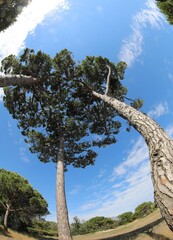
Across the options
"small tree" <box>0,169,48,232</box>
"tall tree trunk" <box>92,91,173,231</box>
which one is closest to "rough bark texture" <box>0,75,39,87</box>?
"tall tree trunk" <box>92,91,173,231</box>

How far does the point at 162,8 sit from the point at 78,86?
8548 mm

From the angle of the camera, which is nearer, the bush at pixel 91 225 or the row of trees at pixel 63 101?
the row of trees at pixel 63 101

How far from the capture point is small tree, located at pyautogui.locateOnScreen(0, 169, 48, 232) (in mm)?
27141

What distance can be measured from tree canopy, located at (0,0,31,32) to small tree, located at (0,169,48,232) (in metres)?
20.6

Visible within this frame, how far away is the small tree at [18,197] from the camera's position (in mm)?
27141

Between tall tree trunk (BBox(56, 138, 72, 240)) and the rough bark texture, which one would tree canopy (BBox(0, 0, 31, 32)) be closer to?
the rough bark texture

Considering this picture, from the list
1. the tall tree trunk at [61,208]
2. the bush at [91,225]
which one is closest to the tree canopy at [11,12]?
the tall tree trunk at [61,208]

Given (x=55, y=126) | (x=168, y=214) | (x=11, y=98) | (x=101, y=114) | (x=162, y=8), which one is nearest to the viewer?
(x=168, y=214)

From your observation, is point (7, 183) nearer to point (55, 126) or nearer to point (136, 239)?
point (55, 126)

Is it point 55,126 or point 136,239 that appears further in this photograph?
point 55,126

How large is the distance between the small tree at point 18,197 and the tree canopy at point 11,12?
67.5 ft

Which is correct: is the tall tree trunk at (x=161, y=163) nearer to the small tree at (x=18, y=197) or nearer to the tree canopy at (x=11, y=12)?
the tree canopy at (x=11, y=12)

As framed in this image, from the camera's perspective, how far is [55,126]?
20.0 metres

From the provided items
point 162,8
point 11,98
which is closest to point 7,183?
point 11,98
